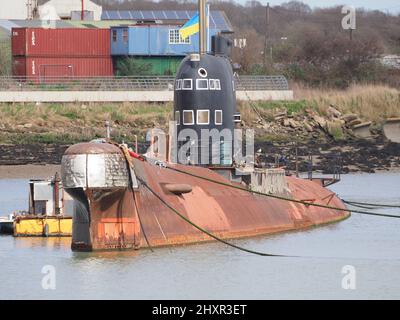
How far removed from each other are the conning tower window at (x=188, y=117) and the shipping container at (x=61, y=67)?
43663 millimetres

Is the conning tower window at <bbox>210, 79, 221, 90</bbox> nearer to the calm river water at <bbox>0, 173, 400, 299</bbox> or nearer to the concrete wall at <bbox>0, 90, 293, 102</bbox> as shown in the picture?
the calm river water at <bbox>0, 173, 400, 299</bbox>

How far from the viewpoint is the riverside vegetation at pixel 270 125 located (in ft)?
204

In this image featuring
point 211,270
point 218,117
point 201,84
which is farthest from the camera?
point 218,117

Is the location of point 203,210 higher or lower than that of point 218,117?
lower

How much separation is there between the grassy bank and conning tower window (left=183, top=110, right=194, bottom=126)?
93.4 ft

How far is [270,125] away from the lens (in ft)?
226

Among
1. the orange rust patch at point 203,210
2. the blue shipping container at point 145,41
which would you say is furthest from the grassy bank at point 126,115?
A: the orange rust patch at point 203,210

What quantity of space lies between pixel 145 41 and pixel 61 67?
539 cm

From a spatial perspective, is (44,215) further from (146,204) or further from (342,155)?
(342,155)

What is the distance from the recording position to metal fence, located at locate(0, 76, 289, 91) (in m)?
73.0

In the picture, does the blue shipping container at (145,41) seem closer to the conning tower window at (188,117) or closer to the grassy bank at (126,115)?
the grassy bank at (126,115)

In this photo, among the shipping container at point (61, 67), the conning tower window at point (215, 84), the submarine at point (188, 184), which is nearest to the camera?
the submarine at point (188, 184)

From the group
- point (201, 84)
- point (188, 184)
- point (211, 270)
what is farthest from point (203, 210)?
point (201, 84)

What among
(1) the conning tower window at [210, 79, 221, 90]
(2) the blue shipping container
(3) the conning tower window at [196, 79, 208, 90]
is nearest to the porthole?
(3) the conning tower window at [196, 79, 208, 90]
